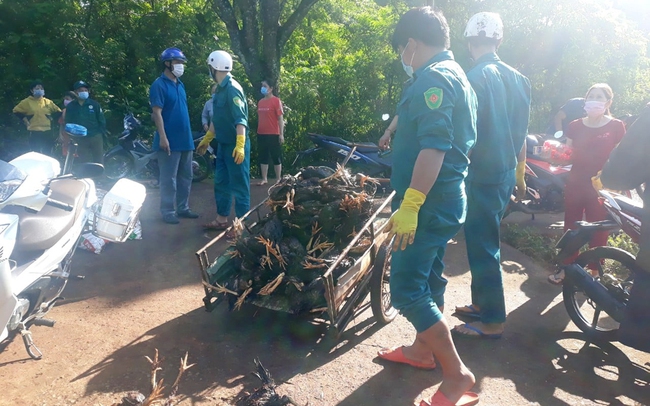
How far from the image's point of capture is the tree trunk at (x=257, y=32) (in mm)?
10375

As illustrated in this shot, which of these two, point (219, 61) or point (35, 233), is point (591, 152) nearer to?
point (219, 61)

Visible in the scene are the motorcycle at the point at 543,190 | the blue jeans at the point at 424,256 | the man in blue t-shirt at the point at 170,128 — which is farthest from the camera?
the motorcycle at the point at 543,190

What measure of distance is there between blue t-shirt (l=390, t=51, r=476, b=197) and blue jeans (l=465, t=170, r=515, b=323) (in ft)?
2.92

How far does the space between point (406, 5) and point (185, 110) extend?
655 cm

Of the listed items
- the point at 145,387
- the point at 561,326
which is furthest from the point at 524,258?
the point at 145,387

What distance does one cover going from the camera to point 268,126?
360 inches

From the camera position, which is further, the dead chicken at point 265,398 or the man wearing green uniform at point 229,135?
the man wearing green uniform at point 229,135

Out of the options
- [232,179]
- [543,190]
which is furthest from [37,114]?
[543,190]

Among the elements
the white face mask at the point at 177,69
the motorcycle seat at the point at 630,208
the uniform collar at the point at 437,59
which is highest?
the uniform collar at the point at 437,59

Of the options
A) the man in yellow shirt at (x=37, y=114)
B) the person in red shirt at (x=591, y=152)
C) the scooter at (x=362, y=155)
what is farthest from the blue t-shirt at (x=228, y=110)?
the man in yellow shirt at (x=37, y=114)

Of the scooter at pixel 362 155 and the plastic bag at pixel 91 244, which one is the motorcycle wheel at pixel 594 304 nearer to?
the scooter at pixel 362 155

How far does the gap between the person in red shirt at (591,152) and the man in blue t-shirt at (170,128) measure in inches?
179

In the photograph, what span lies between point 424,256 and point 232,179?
12.1ft

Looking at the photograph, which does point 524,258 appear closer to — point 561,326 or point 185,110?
point 561,326
